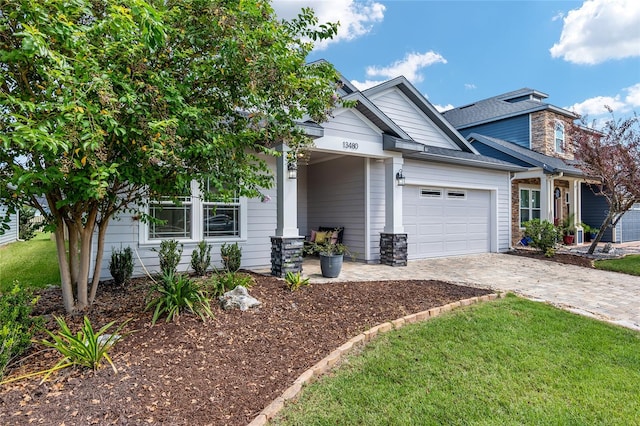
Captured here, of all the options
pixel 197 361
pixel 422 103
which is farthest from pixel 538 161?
pixel 197 361

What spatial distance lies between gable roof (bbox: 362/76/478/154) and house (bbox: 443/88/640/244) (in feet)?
9.06

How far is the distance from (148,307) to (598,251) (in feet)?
45.4

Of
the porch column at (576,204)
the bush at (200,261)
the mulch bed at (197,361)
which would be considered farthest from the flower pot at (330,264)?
the porch column at (576,204)

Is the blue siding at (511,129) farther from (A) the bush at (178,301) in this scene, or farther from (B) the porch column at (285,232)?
(A) the bush at (178,301)

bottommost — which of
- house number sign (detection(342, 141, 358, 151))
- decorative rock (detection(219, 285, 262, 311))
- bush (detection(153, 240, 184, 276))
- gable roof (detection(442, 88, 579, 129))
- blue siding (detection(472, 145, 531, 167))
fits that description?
decorative rock (detection(219, 285, 262, 311))

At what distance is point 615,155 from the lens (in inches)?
397

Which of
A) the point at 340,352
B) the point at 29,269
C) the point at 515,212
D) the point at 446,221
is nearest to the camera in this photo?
the point at 340,352

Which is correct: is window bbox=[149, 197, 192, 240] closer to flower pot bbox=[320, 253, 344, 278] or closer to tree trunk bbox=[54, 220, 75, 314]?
tree trunk bbox=[54, 220, 75, 314]

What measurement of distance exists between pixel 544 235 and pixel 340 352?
9892 millimetres

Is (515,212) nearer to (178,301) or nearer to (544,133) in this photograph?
(544,133)

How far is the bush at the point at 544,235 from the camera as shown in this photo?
10516 millimetres

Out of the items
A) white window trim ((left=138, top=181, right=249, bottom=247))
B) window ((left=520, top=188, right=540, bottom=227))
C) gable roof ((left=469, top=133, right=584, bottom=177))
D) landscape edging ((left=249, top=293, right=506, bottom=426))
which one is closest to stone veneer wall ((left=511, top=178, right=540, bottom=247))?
window ((left=520, top=188, right=540, bottom=227))

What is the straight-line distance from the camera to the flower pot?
678cm

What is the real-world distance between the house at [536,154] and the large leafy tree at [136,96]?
1066 cm
